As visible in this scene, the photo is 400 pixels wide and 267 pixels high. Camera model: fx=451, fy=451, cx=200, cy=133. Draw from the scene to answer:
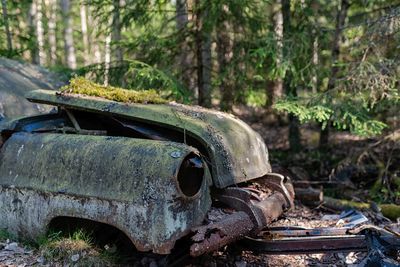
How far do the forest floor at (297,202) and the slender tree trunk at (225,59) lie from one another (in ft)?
4.81

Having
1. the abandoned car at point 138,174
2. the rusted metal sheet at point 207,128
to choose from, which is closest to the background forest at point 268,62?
the rusted metal sheet at point 207,128

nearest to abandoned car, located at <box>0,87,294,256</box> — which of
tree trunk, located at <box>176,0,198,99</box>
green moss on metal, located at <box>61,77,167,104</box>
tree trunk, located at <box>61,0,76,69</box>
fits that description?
green moss on metal, located at <box>61,77,167,104</box>

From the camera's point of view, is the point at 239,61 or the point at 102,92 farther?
the point at 239,61

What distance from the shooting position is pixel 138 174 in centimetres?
356

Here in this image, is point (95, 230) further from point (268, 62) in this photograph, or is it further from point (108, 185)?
point (268, 62)

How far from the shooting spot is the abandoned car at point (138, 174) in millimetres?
3477

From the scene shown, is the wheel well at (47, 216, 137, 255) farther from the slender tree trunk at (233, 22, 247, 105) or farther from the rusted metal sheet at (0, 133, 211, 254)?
the slender tree trunk at (233, 22, 247, 105)

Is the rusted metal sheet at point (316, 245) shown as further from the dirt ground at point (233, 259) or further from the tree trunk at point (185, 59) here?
the tree trunk at point (185, 59)

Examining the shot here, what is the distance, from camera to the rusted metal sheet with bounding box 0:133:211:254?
3.45 metres

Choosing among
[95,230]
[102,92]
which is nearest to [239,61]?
[102,92]

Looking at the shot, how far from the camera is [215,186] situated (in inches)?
157

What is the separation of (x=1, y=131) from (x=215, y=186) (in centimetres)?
216

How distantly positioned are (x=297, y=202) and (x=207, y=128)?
3.18 metres

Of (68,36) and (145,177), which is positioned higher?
(68,36)
